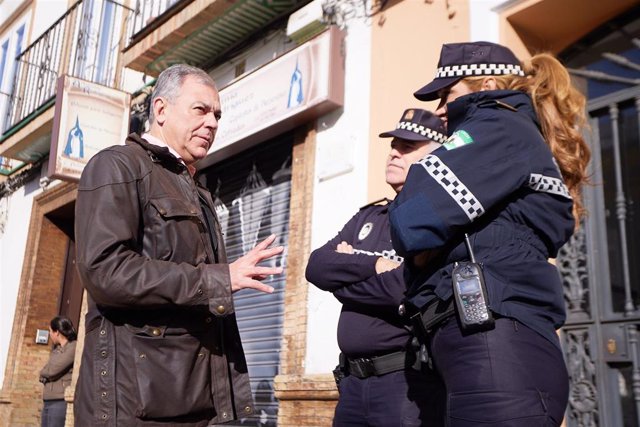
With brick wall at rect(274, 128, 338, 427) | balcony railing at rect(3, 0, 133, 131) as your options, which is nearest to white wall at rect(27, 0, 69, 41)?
balcony railing at rect(3, 0, 133, 131)

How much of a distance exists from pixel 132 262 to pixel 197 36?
7.25m

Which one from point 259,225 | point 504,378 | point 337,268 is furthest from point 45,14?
point 504,378

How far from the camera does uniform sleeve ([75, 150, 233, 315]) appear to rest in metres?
2.26

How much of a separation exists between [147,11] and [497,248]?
9.61 meters

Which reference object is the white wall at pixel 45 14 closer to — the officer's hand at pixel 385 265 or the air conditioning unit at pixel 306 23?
the air conditioning unit at pixel 306 23

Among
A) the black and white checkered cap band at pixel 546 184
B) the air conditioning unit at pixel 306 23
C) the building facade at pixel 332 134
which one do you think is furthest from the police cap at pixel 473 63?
the air conditioning unit at pixel 306 23

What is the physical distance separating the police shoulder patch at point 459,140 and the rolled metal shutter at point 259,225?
209 inches

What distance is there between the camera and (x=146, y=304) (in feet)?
7.45

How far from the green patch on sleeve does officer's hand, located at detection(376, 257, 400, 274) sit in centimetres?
106

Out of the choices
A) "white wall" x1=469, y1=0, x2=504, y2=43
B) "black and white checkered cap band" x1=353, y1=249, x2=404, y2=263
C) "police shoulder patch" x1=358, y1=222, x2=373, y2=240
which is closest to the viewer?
"black and white checkered cap band" x1=353, y1=249, x2=404, y2=263

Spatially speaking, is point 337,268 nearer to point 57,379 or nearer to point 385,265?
point 385,265

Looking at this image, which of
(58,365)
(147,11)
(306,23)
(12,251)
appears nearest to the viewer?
(306,23)

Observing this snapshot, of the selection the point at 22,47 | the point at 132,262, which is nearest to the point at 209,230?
the point at 132,262

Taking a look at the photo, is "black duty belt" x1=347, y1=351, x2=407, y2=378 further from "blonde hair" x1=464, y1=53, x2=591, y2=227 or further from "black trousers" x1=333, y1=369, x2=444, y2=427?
"blonde hair" x1=464, y1=53, x2=591, y2=227
